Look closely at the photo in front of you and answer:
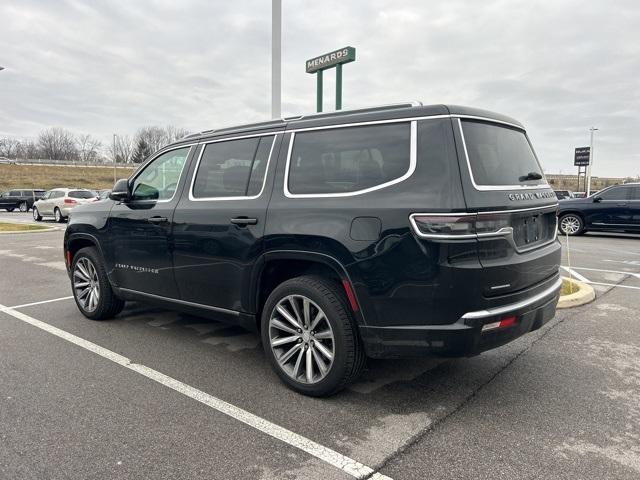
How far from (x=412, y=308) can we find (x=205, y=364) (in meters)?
2.03

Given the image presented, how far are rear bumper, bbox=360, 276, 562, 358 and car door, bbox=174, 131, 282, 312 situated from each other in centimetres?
115

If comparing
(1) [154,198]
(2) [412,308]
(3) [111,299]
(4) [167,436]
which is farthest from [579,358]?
(3) [111,299]

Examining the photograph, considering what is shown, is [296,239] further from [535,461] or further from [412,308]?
[535,461]

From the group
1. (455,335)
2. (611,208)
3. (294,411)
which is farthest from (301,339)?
(611,208)

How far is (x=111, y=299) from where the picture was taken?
535 centimetres

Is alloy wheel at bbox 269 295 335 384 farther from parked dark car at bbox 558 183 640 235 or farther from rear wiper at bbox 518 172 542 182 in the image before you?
parked dark car at bbox 558 183 640 235

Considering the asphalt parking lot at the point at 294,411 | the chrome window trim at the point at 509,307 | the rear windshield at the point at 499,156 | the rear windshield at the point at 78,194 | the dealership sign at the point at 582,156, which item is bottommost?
the asphalt parking lot at the point at 294,411

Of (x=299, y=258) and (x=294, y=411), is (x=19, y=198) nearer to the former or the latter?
(x=299, y=258)

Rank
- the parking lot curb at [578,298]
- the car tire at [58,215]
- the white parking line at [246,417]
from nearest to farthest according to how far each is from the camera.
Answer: the white parking line at [246,417] < the parking lot curb at [578,298] < the car tire at [58,215]

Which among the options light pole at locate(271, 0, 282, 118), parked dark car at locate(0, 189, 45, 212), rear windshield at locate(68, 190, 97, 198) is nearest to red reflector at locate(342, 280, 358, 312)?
light pole at locate(271, 0, 282, 118)

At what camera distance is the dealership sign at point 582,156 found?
41625mm

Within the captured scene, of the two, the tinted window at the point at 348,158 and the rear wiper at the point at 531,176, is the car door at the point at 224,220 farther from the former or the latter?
the rear wiper at the point at 531,176

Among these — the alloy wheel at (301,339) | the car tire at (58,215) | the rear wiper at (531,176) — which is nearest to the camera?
the alloy wheel at (301,339)

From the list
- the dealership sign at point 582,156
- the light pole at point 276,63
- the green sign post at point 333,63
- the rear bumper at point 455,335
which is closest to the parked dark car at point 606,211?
the green sign post at point 333,63
